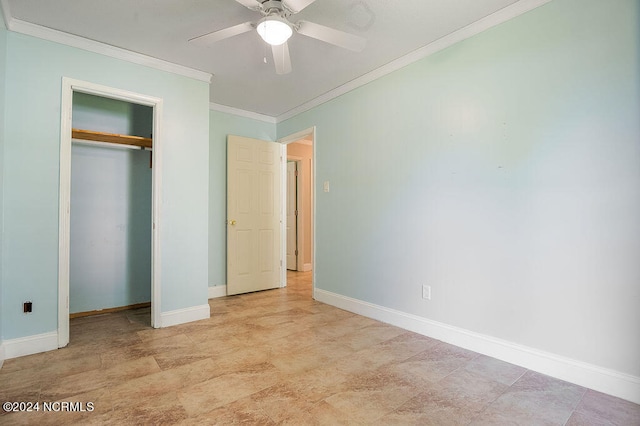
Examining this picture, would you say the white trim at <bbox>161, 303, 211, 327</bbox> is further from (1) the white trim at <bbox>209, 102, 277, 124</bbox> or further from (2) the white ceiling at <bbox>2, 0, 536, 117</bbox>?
(1) the white trim at <bbox>209, 102, 277, 124</bbox>

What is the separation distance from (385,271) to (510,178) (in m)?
1.46

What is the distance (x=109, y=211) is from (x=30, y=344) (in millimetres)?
1566

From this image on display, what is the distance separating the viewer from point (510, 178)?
229cm

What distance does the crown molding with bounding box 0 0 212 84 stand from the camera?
2.44 meters

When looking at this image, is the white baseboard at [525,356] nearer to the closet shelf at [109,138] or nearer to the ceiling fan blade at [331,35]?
the ceiling fan blade at [331,35]

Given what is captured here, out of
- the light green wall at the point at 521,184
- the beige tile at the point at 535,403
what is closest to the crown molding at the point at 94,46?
the light green wall at the point at 521,184

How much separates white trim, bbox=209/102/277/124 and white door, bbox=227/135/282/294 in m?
0.42

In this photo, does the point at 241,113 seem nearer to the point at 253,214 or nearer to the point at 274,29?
the point at 253,214

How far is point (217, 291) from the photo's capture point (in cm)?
422

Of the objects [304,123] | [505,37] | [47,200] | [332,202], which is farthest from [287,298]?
[505,37]

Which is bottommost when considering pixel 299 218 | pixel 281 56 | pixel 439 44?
pixel 299 218

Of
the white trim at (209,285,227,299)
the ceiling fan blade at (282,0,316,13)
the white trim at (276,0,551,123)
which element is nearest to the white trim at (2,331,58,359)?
the white trim at (209,285,227,299)

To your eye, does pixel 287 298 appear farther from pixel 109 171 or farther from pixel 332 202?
pixel 109 171

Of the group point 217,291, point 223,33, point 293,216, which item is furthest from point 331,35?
point 293,216
